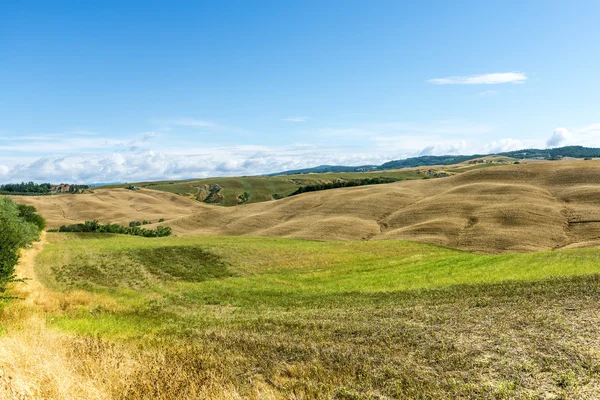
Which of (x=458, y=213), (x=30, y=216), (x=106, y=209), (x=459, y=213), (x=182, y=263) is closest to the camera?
(x=182, y=263)

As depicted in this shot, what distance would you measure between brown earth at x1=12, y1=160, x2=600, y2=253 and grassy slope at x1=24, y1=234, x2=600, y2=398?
21.3 meters

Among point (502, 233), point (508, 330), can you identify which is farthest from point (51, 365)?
point (502, 233)

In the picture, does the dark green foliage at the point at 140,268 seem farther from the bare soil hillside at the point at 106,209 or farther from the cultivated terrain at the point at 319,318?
the bare soil hillside at the point at 106,209

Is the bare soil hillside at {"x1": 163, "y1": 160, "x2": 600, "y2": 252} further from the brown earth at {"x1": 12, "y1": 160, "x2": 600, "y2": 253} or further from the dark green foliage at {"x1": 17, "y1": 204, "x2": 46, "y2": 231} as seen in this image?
the dark green foliage at {"x1": 17, "y1": 204, "x2": 46, "y2": 231}

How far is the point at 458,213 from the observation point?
73.5 metres

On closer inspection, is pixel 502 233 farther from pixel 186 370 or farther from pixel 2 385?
pixel 2 385

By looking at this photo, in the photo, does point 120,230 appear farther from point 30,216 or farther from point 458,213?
point 458,213

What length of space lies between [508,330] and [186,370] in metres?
13.4

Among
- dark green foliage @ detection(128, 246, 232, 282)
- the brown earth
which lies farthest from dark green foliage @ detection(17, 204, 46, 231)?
dark green foliage @ detection(128, 246, 232, 282)

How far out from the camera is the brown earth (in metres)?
59.1

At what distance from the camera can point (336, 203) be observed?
99.8 meters

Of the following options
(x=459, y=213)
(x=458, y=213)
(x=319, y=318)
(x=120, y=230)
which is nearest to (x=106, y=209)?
(x=120, y=230)

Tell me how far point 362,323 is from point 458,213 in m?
59.4

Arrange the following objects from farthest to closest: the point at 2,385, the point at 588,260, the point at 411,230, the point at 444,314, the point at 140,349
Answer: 1. the point at 411,230
2. the point at 588,260
3. the point at 444,314
4. the point at 140,349
5. the point at 2,385
